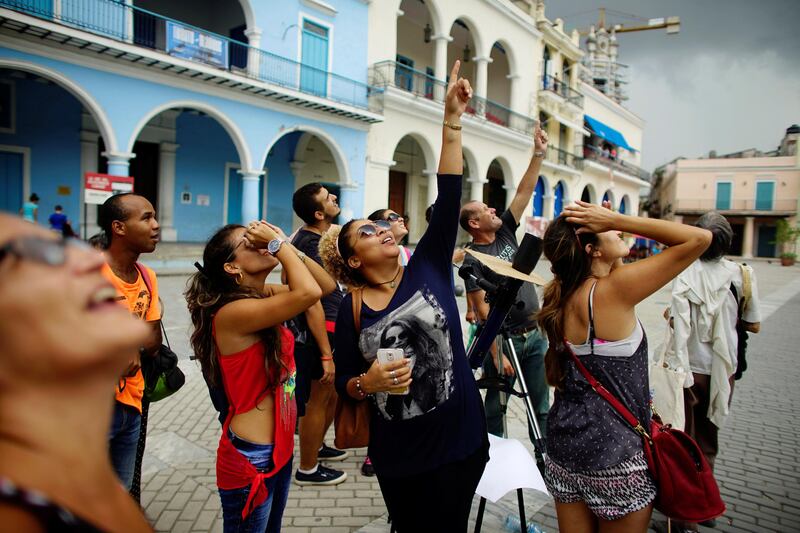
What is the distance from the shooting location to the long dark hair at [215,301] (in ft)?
6.66

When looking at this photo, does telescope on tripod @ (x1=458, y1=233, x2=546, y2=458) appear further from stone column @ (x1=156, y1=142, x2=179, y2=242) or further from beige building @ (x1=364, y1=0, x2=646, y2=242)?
stone column @ (x1=156, y1=142, x2=179, y2=242)

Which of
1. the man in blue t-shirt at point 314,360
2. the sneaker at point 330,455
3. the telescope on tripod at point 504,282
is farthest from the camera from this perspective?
the sneaker at point 330,455

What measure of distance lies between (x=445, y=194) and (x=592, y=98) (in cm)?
3129

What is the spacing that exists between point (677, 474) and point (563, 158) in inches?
1078

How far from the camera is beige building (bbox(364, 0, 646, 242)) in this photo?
16906 mm

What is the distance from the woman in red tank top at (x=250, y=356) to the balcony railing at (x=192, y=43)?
10.4 m

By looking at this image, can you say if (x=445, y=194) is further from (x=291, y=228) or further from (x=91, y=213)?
(x=291, y=228)

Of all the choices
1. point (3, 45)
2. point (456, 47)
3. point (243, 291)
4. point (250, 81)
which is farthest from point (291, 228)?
point (243, 291)

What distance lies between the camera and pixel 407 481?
179cm

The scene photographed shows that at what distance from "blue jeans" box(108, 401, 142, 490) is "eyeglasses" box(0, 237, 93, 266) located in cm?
189

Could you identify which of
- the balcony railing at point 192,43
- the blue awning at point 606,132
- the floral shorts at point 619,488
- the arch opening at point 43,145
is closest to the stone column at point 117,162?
the arch opening at point 43,145

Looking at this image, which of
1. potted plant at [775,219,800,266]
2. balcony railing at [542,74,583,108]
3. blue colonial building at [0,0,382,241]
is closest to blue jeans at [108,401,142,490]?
blue colonial building at [0,0,382,241]

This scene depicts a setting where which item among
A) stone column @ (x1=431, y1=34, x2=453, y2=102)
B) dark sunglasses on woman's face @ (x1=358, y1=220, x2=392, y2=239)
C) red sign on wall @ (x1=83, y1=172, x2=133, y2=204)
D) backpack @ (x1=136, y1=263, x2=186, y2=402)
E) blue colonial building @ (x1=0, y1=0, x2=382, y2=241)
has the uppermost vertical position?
stone column @ (x1=431, y1=34, x2=453, y2=102)

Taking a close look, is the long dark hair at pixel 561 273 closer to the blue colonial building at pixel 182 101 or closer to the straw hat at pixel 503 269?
the straw hat at pixel 503 269
